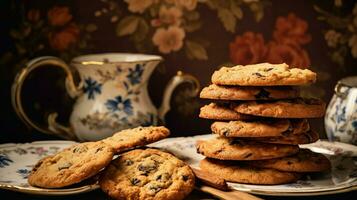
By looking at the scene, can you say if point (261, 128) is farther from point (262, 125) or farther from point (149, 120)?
point (149, 120)

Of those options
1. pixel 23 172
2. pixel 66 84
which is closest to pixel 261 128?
pixel 23 172

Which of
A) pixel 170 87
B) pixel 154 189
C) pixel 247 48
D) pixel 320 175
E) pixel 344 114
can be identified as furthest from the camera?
pixel 247 48

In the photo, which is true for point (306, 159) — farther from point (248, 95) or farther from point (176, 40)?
point (176, 40)

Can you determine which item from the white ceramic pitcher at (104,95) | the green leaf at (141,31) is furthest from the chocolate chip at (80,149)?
the green leaf at (141,31)

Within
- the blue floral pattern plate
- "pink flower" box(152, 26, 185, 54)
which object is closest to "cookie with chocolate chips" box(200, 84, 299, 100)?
the blue floral pattern plate

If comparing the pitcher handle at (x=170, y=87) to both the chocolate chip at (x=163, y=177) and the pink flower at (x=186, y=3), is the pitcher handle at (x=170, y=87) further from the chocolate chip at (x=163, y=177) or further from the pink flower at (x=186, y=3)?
the chocolate chip at (x=163, y=177)

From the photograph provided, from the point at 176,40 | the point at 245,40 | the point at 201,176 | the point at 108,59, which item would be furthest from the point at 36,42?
the point at 201,176
